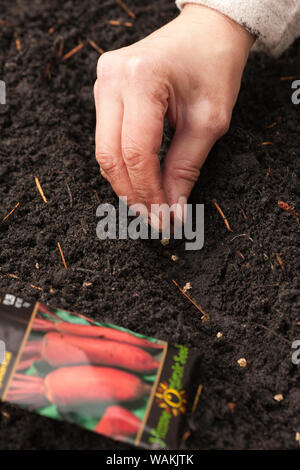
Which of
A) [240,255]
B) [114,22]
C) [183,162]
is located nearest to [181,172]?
[183,162]

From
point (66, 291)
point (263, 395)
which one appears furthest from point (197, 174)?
point (263, 395)

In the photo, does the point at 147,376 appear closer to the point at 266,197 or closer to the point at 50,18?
the point at 266,197

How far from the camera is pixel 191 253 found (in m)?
1.18

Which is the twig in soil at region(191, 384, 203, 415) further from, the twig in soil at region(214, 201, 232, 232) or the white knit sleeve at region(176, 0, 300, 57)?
the white knit sleeve at region(176, 0, 300, 57)

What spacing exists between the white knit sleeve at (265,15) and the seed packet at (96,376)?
819 mm

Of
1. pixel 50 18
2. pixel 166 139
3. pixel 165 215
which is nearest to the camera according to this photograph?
pixel 165 215

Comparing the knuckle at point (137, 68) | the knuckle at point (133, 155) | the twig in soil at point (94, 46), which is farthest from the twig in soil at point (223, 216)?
the twig in soil at point (94, 46)

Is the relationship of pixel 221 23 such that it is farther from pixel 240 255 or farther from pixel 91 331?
pixel 91 331

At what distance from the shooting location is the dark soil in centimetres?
96

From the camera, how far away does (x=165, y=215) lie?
1132 mm

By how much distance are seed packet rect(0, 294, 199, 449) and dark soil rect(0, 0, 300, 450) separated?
0.08 metres

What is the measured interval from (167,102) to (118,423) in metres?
0.70

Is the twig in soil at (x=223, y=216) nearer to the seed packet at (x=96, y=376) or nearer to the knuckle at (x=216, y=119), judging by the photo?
the knuckle at (x=216, y=119)
